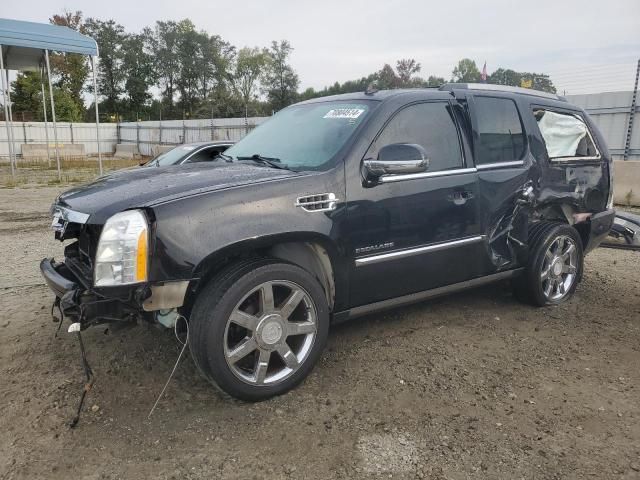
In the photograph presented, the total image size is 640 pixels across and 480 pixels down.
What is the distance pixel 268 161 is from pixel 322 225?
807 millimetres

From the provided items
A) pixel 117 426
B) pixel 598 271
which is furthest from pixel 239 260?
pixel 598 271

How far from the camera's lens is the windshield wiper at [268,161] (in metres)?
3.45

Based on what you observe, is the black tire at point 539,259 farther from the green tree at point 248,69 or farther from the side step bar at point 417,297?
the green tree at point 248,69

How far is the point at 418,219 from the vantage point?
351 centimetres

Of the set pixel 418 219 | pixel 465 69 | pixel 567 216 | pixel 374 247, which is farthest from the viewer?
pixel 465 69

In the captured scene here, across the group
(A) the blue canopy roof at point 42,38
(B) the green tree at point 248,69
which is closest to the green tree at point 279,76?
(B) the green tree at point 248,69

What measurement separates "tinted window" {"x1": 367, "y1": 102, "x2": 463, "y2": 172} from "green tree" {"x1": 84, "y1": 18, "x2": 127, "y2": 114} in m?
60.1

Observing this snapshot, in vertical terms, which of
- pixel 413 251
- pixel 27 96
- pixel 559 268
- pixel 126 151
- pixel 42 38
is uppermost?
pixel 27 96

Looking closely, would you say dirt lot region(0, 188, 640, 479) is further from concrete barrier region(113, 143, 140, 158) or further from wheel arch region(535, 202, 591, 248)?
concrete barrier region(113, 143, 140, 158)

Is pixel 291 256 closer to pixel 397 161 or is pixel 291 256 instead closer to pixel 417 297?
pixel 397 161

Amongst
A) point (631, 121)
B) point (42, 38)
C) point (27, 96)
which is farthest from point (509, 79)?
point (27, 96)

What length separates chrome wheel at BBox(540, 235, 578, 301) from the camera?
450cm

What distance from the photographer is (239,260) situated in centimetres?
295

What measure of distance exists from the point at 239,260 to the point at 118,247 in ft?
2.19
